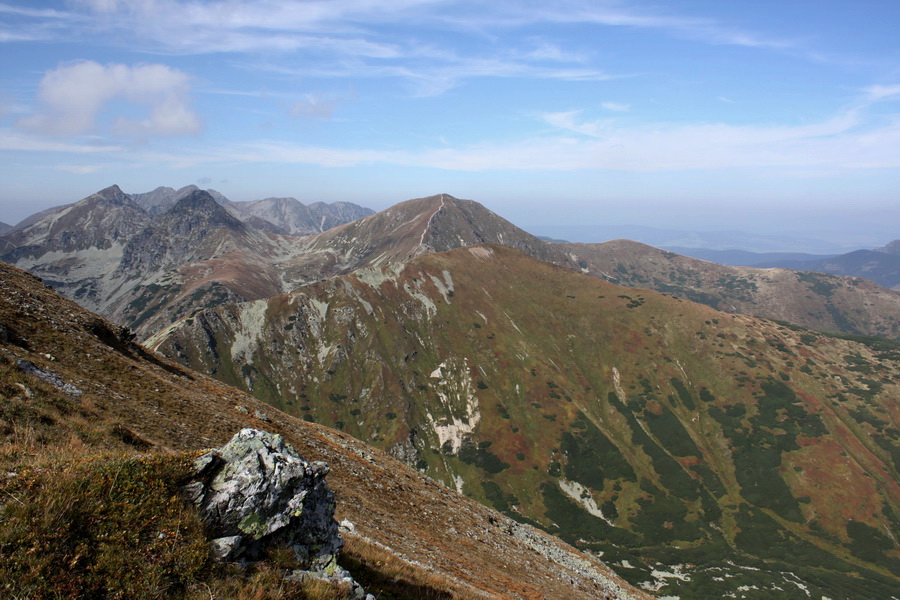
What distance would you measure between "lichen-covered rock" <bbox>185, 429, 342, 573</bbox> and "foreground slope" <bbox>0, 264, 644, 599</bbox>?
3.87 meters

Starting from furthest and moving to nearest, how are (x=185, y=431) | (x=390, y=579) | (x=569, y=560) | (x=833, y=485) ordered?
(x=833, y=485) → (x=569, y=560) → (x=185, y=431) → (x=390, y=579)

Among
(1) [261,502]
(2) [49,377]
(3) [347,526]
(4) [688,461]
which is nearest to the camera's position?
(1) [261,502]

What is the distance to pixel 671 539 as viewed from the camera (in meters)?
162

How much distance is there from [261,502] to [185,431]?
19.7m

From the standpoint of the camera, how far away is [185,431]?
1093 inches

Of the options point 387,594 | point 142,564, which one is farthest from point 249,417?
point 142,564

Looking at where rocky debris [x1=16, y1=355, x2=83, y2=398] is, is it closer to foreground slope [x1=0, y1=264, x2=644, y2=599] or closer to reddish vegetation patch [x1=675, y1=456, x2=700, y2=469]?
foreground slope [x1=0, y1=264, x2=644, y2=599]

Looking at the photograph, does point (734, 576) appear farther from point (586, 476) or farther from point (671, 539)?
point (586, 476)

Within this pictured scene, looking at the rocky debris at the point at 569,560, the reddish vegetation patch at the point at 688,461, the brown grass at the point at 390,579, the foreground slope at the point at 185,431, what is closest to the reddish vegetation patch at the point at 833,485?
the reddish vegetation patch at the point at 688,461

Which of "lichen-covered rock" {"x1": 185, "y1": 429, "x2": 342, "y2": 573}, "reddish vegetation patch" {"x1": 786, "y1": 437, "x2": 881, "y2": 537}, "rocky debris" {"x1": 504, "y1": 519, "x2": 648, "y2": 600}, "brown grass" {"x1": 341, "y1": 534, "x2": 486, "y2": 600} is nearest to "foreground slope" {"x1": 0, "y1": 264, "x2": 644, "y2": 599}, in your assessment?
"rocky debris" {"x1": 504, "y1": 519, "x2": 648, "y2": 600}

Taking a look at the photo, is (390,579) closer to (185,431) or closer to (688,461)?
(185,431)

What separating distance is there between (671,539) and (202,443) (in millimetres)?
190779

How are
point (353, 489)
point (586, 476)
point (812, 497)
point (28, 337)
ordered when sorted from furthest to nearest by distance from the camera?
1. point (586, 476)
2. point (812, 497)
3. point (353, 489)
4. point (28, 337)

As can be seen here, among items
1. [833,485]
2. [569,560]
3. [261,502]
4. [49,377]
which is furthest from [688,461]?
[49,377]
